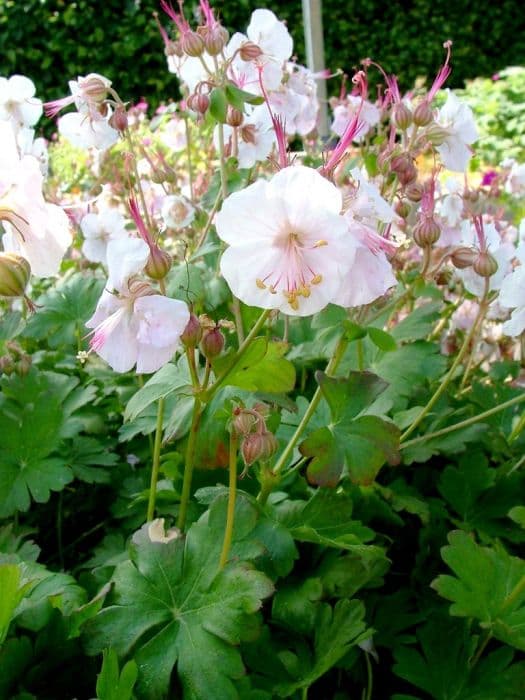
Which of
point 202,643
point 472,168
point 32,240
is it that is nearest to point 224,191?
point 32,240

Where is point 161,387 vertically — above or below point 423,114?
below

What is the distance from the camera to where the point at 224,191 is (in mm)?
1212

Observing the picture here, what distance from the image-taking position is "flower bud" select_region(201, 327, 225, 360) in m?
0.85

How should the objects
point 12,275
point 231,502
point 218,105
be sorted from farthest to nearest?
1. point 218,105
2. point 231,502
3. point 12,275

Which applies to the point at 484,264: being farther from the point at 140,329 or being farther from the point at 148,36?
the point at 148,36

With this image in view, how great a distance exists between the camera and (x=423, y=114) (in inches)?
46.1

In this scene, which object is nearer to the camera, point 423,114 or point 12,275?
point 12,275

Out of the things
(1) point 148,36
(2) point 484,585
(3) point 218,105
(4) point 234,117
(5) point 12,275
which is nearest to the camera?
(5) point 12,275

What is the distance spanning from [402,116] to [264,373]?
51 cm

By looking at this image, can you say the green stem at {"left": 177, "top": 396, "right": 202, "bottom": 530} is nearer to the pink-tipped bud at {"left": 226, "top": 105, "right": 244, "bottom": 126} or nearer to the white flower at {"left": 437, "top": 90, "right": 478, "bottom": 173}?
the pink-tipped bud at {"left": 226, "top": 105, "right": 244, "bottom": 126}

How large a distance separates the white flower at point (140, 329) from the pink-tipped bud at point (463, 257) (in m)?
0.51

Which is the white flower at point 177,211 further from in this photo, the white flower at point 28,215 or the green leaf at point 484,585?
the green leaf at point 484,585

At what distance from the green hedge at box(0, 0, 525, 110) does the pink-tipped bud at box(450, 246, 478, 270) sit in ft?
18.8

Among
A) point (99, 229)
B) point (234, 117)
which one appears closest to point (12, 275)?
point (234, 117)
